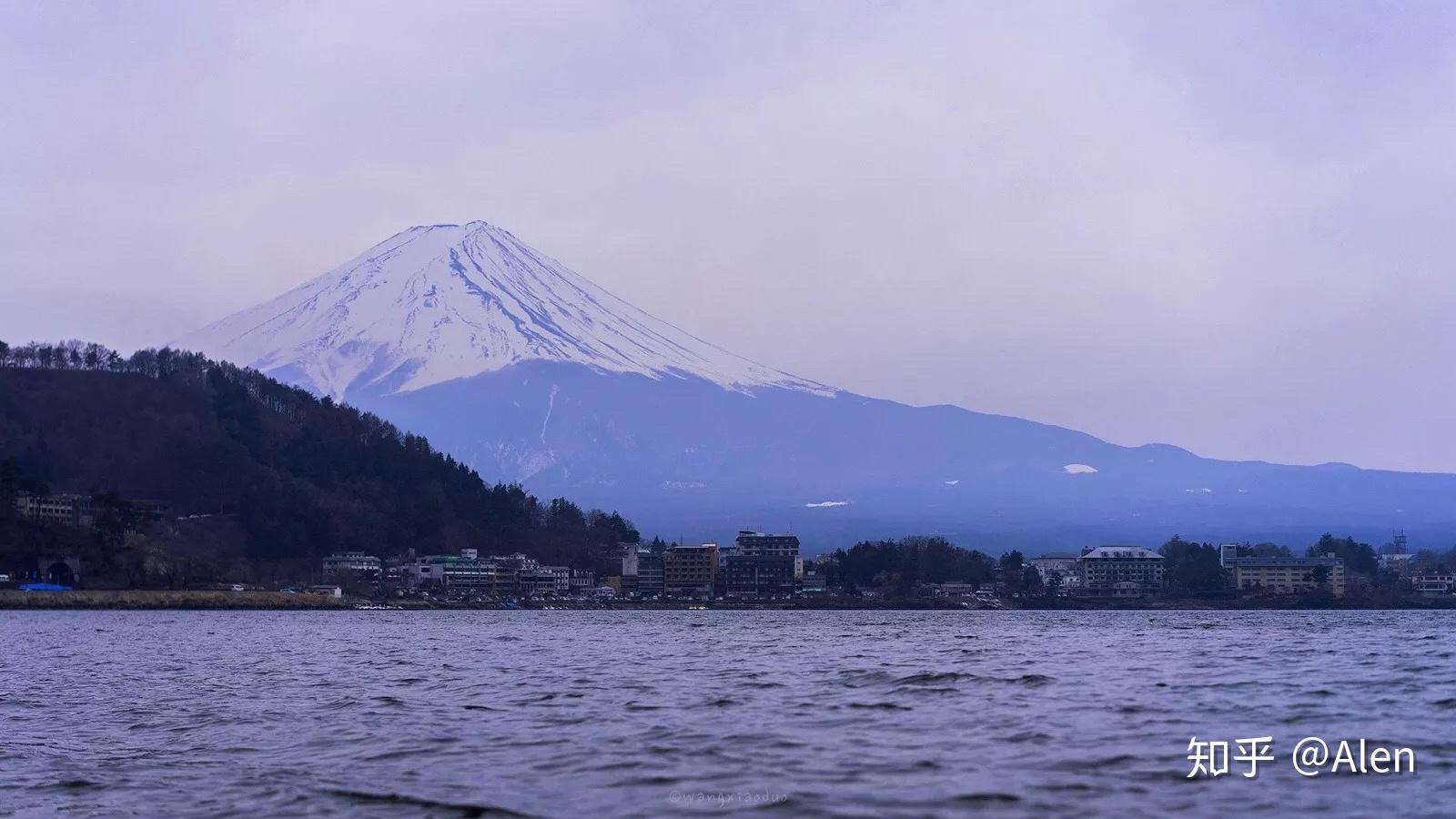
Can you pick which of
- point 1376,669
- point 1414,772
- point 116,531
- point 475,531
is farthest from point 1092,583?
point 1414,772

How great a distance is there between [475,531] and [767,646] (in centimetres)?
11917

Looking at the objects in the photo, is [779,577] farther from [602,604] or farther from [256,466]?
[256,466]

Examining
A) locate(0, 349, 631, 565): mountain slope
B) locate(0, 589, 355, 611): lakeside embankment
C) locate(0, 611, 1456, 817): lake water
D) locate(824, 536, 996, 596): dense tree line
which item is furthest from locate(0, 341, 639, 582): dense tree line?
locate(0, 611, 1456, 817): lake water

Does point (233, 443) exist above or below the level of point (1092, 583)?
above

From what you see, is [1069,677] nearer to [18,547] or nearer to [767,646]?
[767,646]

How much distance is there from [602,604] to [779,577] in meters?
20.6

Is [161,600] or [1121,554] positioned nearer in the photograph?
[161,600]

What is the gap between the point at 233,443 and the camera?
16275 centimetres

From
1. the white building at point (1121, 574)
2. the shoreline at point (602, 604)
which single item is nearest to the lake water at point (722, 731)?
the shoreline at point (602, 604)

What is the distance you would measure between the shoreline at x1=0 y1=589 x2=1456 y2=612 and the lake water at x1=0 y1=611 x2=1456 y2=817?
73.6m

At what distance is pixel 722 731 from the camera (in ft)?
71.1

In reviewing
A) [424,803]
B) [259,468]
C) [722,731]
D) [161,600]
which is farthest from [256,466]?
[424,803]

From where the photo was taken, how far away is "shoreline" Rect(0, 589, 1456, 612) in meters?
112

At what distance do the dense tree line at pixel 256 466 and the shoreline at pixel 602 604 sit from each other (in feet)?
Result: 75.6
